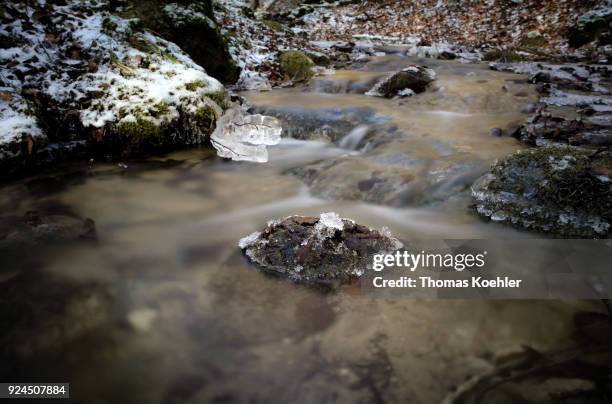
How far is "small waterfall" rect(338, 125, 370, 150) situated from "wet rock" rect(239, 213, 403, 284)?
2800 millimetres

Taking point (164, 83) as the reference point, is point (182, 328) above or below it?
below

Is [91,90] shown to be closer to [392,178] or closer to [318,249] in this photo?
[392,178]

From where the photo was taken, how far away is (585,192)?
10.0ft

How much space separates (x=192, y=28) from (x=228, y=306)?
5821 mm

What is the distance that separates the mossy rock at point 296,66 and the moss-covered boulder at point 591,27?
657 cm

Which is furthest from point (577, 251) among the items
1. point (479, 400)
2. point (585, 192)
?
point (479, 400)

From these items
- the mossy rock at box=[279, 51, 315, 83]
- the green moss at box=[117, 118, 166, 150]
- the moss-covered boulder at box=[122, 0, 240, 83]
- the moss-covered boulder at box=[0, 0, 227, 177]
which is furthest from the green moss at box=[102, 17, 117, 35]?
the mossy rock at box=[279, 51, 315, 83]

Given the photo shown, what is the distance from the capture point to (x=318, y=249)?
2.69 meters

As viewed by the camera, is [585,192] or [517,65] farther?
[517,65]

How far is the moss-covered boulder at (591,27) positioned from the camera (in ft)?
32.3

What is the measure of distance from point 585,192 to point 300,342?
93.2 inches

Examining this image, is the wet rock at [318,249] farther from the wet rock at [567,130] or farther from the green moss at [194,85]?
the green moss at [194,85]

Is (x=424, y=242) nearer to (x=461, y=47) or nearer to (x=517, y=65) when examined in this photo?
(x=517, y=65)

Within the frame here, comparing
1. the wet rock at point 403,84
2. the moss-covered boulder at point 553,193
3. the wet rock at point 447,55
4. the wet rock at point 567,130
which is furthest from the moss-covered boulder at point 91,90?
the wet rock at point 447,55
